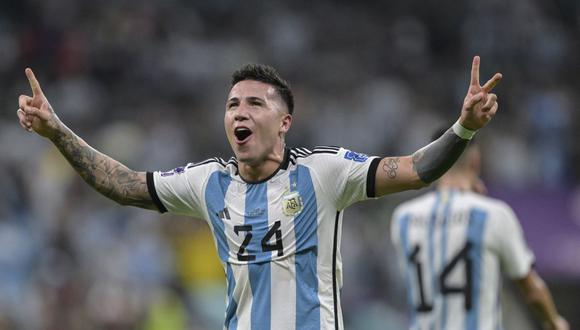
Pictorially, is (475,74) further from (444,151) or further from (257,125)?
(257,125)

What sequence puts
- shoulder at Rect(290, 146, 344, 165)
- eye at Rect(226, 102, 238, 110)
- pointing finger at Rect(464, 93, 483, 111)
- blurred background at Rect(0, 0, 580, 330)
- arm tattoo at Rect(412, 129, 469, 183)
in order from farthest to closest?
blurred background at Rect(0, 0, 580, 330) < eye at Rect(226, 102, 238, 110) < shoulder at Rect(290, 146, 344, 165) < arm tattoo at Rect(412, 129, 469, 183) < pointing finger at Rect(464, 93, 483, 111)

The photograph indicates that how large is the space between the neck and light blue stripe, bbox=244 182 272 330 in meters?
0.17

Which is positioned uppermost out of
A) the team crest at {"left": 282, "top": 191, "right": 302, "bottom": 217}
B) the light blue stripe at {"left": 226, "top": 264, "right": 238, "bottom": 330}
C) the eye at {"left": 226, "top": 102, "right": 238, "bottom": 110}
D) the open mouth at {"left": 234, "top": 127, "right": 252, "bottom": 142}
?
the eye at {"left": 226, "top": 102, "right": 238, "bottom": 110}

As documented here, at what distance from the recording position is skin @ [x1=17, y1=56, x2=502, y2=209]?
5.30 metres

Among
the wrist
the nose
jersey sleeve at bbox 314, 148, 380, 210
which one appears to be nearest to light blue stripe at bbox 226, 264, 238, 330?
jersey sleeve at bbox 314, 148, 380, 210

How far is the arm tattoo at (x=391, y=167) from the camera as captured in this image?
5277 mm

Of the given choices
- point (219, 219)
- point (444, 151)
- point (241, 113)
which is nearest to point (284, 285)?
point (219, 219)

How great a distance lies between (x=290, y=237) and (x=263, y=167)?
405 millimetres

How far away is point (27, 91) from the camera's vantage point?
15516 mm

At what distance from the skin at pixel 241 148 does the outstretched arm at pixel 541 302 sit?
232cm

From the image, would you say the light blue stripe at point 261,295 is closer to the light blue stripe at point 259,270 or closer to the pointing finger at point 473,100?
the light blue stripe at point 259,270

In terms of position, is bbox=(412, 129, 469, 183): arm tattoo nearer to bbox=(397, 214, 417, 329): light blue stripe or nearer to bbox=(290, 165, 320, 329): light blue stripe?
bbox=(290, 165, 320, 329): light blue stripe

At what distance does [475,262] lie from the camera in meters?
7.27

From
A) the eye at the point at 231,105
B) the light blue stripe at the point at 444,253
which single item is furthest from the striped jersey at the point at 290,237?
the light blue stripe at the point at 444,253
